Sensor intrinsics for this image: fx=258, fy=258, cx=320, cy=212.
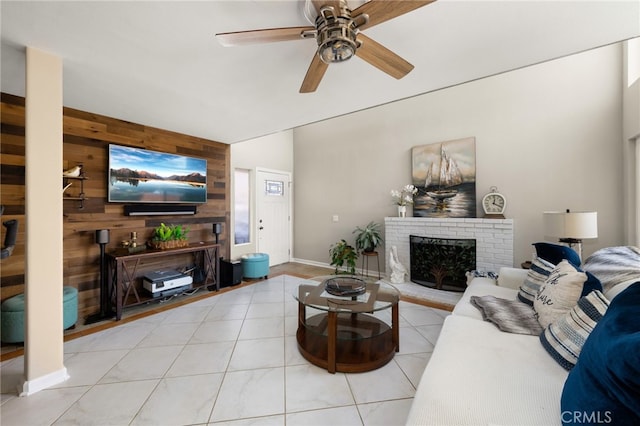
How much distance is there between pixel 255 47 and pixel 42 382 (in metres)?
2.68

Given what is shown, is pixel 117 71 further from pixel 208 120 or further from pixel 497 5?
pixel 497 5

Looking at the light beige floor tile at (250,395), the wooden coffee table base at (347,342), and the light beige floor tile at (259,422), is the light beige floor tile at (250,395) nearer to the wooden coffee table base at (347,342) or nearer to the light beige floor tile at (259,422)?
the light beige floor tile at (259,422)

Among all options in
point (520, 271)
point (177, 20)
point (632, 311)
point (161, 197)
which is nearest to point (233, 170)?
point (161, 197)

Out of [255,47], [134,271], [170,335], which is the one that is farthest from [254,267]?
[255,47]

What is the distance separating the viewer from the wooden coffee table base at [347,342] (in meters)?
1.89

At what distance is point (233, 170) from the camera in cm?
461

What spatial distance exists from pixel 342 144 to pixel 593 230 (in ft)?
12.2

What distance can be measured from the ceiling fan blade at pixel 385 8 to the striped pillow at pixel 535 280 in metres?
2.06

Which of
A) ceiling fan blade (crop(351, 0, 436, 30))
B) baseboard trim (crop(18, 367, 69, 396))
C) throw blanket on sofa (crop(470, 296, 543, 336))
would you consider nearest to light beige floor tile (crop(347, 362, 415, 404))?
throw blanket on sofa (crop(470, 296, 543, 336))

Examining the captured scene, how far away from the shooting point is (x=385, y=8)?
1.18m

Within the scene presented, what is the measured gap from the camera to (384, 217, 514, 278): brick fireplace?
3389 mm

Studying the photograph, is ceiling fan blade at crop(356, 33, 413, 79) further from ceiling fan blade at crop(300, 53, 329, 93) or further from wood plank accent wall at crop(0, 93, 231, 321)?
wood plank accent wall at crop(0, 93, 231, 321)

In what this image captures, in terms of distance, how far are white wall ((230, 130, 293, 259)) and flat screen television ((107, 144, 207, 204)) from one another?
82 cm

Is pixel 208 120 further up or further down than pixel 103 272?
further up
